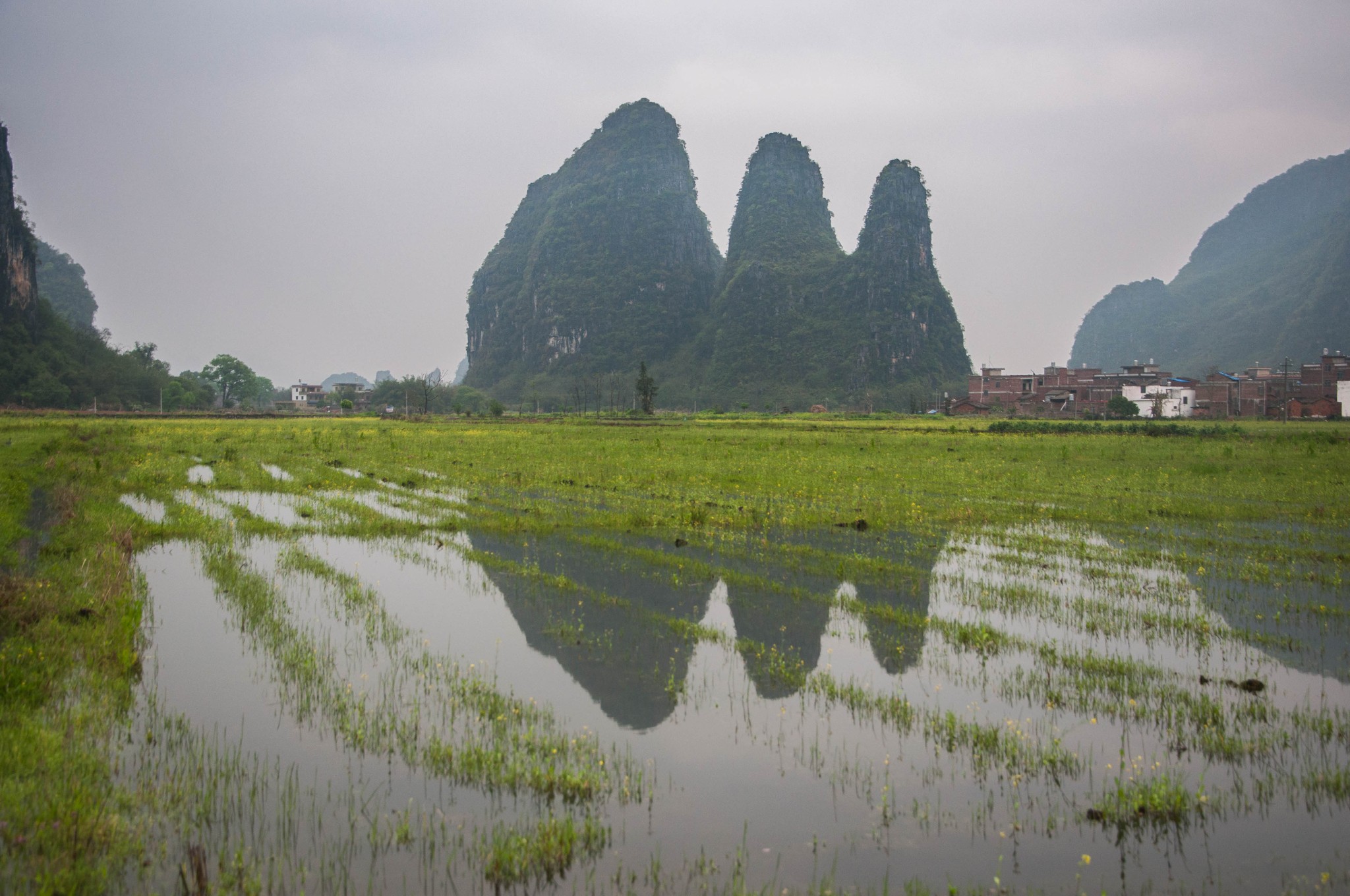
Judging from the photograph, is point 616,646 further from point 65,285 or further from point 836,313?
point 65,285

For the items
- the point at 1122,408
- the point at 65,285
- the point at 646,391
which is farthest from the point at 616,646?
the point at 65,285

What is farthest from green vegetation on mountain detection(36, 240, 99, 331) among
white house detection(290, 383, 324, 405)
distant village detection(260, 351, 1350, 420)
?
distant village detection(260, 351, 1350, 420)

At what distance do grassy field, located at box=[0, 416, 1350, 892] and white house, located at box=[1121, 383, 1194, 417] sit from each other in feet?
251

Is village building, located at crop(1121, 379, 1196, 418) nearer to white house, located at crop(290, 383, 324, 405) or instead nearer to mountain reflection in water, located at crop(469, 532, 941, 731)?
mountain reflection in water, located at crop(469, 532, 941, 731)

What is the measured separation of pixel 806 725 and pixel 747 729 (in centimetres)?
42

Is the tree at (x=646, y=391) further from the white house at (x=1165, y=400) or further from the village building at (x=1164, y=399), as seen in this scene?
the white house at (x=1165, y=400)

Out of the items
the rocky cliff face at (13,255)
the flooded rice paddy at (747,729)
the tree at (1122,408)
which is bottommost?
the flooded rice paddy at (747,729)


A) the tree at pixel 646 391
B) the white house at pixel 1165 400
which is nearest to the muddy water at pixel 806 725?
the tree at pixel 646 391

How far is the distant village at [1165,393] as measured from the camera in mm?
80812

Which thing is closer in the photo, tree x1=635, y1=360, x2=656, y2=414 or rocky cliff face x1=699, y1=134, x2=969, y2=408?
tree x1=635, y1=360, x2=656, y2=414

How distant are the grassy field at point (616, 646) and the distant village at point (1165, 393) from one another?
76477mm

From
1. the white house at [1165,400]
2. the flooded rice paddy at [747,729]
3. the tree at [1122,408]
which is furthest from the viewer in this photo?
the white house at [1165,400]

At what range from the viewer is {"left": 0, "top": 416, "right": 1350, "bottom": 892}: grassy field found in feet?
12.9

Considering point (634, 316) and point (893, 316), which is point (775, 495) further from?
point (634, 316)
